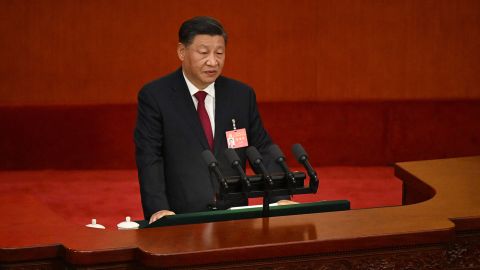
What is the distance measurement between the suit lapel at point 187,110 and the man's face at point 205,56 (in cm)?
10

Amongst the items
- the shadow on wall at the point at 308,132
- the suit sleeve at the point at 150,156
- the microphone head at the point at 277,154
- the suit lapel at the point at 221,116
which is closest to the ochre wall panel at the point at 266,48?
the shadow on wall at the point at 308,132

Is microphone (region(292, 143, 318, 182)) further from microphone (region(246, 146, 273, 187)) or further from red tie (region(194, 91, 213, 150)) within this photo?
red tie (region(194, 91, 213, 150))

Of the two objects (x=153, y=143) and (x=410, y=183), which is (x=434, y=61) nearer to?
(x=410, y=183)

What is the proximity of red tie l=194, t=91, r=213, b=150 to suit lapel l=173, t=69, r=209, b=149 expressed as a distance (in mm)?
39

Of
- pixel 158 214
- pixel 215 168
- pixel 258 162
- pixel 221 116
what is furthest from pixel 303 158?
pixel 221 116

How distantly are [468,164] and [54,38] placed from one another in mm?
3023

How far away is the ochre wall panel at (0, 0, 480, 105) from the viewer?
19.1 feet

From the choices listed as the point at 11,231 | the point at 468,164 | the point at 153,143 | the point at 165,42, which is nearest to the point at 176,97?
the point at 153,143

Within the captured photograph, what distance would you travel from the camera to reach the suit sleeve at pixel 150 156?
127 inches

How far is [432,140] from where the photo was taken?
239 inches

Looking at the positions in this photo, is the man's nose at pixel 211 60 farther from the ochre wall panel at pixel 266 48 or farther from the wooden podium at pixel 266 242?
the ochre wall panel at pixel 266 48

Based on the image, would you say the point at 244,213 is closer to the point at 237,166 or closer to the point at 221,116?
the point at 237,166

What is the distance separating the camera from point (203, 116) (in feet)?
11.3

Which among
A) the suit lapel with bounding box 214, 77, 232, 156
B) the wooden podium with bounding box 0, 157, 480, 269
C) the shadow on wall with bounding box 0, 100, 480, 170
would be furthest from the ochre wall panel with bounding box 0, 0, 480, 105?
the wooden podium with bounding box 0, 157, 480, 269
